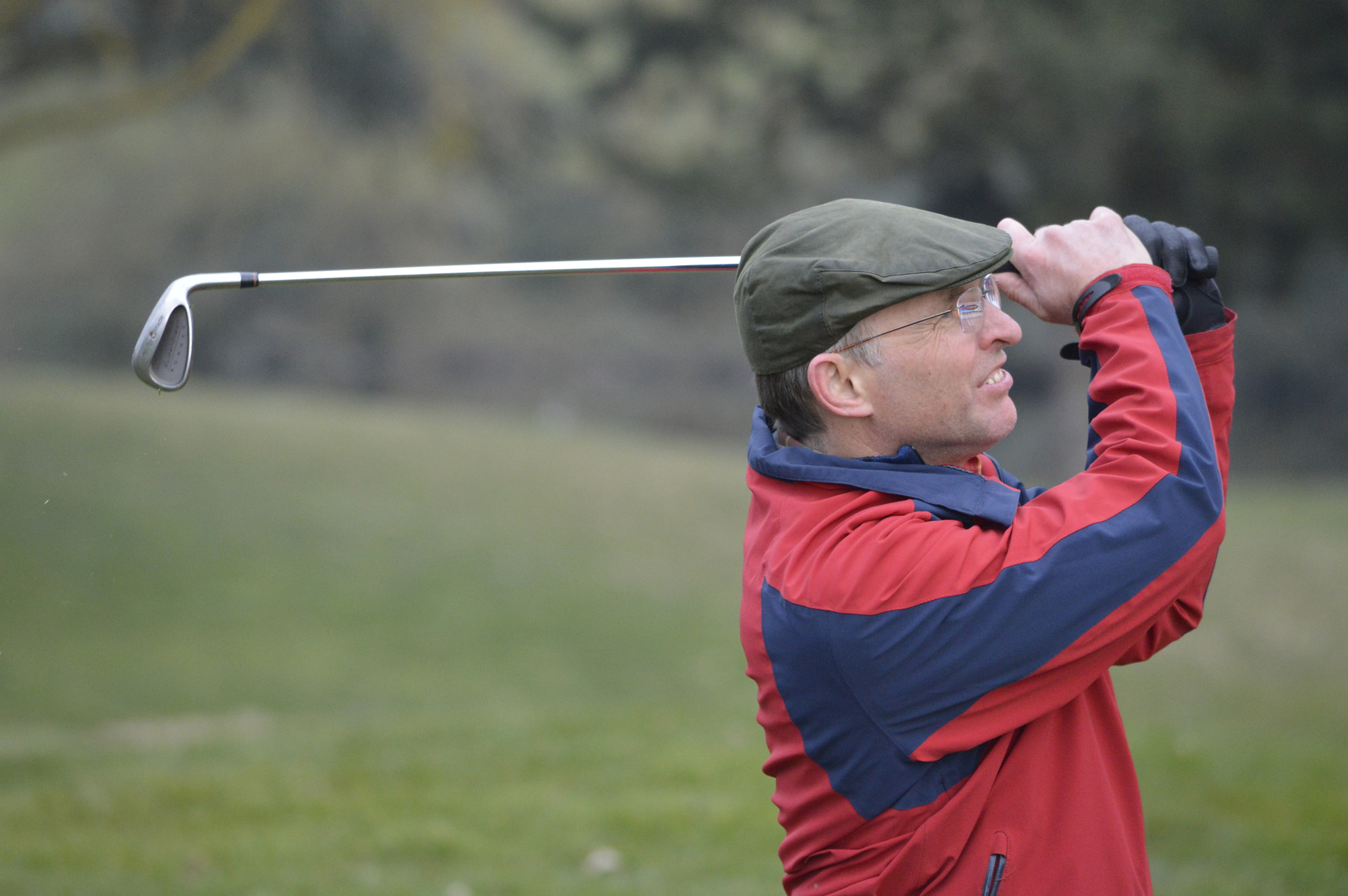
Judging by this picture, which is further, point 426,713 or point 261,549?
point 261,549

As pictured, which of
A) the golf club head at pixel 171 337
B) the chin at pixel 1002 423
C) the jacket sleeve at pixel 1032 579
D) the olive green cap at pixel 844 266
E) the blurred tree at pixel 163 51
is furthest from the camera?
the blurred tree at pixel 163 51

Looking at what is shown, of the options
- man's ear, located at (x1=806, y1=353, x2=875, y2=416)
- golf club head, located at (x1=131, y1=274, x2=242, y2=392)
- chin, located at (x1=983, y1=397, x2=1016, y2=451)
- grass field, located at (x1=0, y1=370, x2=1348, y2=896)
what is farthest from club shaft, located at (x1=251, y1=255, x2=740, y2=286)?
grass field, located at (x1=0, y1=370, x2=1348, y2=896)

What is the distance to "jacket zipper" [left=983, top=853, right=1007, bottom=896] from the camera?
150 centimetres

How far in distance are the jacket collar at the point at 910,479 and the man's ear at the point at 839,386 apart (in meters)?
0.06

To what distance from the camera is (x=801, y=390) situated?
167 cm

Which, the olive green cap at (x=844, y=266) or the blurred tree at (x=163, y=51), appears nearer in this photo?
the olive green cap at (x=844, y=266)

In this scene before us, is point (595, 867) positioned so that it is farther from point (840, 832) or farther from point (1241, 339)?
point (1241, 339)

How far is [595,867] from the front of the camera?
13.5ft

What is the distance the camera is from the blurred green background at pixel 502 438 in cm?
468

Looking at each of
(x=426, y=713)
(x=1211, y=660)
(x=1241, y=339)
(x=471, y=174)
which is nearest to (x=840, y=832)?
(x=426, y=713)

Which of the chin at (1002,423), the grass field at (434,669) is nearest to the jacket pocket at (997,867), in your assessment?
the chin at (1002,423)

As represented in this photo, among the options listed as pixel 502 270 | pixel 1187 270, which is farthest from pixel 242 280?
pixel 1187 270

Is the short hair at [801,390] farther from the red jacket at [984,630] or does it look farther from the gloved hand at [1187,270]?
the gloved hand at [1187,270]

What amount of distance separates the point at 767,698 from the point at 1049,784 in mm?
364
